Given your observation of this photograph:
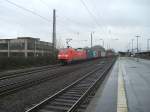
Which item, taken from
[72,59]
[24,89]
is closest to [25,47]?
[72,59]

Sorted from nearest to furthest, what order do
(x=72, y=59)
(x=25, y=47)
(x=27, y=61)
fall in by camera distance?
(x=27, y=61), (x=72, y=59), (x=25, y=47)

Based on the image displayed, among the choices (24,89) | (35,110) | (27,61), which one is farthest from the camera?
(27,61)

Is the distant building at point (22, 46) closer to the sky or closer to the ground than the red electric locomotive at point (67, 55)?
closer to the sky

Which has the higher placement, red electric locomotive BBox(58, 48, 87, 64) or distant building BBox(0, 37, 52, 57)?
distant building BBox(0, 37, 52, 57)

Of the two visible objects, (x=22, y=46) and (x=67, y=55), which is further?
(x=22, y=46)

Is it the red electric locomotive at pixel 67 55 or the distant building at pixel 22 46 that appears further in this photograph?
the distant building at pixel 22 46

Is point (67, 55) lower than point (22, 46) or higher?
lower

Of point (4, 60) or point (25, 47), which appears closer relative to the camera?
point (4, 60)

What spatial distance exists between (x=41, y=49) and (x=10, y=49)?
11.2 metres

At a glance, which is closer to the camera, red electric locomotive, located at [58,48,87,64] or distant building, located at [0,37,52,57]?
red electric locomotive, located at [58,48,87,64]

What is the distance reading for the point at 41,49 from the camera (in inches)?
3583

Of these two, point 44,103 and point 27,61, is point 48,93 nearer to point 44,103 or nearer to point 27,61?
point 44,103

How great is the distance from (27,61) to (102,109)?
1072 inches

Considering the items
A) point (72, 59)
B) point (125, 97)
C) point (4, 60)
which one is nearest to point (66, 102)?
point (125, 97)
